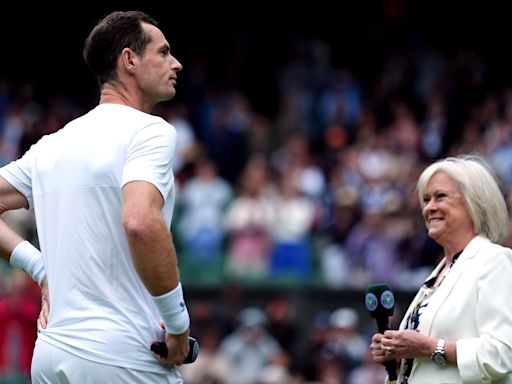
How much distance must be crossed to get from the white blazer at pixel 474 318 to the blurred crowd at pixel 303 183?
21.2 feet

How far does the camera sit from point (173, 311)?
482 centimetres

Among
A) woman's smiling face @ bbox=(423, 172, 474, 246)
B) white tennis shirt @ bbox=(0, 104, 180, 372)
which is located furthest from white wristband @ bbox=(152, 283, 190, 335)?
woman's smiling face @ bbox=(423, 172, 474, 246)

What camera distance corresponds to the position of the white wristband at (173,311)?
4.78 meters

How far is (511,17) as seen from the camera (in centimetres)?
2050

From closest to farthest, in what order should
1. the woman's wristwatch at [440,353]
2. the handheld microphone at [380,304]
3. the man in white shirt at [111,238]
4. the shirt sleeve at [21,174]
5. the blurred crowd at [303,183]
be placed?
the man in white shirt at [111,238] < the shirt sleeve at [21,174] < the woman's wristwatch at [440,353] < the handheld microphone at [380,304] < the blurred crowd at [303,183]

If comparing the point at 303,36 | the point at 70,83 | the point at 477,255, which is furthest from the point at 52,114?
the point at 477,255

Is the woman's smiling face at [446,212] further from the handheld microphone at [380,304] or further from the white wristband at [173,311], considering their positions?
the white wristband at [173,311]

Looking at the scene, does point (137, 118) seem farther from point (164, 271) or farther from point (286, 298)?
point (286, 298)

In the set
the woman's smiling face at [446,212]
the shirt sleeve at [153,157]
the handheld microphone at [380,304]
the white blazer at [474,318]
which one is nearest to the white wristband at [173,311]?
the shirt sleeve at [153,157]

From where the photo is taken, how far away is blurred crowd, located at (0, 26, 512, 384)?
13570 mm

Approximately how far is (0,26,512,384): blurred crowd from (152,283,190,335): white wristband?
744 centimetres

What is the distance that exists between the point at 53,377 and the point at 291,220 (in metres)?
10.2

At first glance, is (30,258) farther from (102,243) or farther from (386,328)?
(386,328)

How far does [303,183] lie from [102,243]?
10.9 metres
